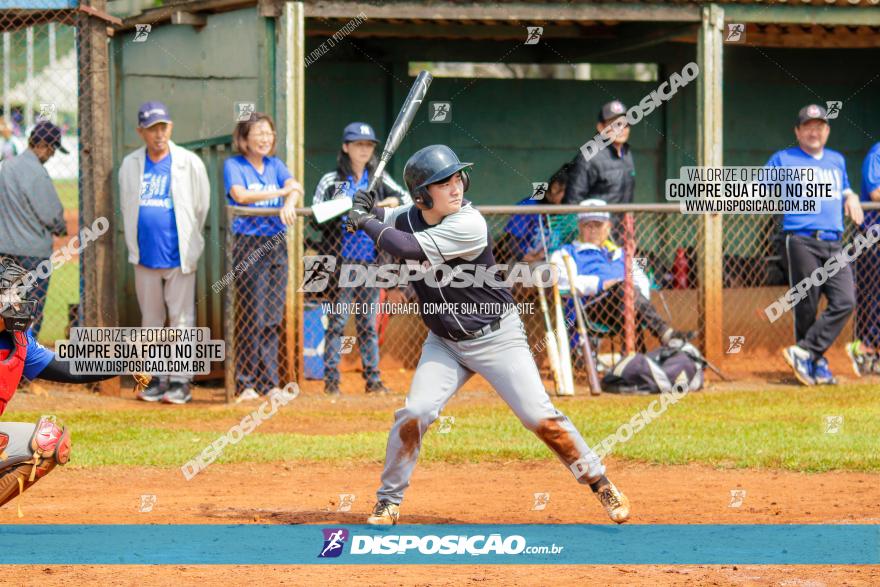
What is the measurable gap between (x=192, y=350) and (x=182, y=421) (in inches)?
47.5

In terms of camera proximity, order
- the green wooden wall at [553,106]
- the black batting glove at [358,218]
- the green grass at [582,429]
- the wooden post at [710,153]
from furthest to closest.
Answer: the green wooden wall at [553,106] → the wooden post at [710,153] → the green grass at [582,429] → the black batting glove at [358,218]

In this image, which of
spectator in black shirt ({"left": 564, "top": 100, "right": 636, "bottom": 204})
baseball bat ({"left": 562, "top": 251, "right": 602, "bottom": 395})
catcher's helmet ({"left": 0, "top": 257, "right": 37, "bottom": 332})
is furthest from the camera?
spectator in black shirt ({"left": 564, "top": 100, "right": 636, "bottom": 204})

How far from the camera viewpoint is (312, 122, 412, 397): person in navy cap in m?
11.3

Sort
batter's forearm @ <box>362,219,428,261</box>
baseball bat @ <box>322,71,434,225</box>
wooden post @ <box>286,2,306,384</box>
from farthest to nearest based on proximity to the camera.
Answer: wooden post @ <box>286,2,306,384</box>
baseball bat @ <box>322,71,434,225</box>
batter's forearm @ <box>362,219,428,261</box>

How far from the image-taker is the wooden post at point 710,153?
12453 mm

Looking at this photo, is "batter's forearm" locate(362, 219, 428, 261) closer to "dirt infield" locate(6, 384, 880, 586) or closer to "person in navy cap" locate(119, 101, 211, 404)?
"dirt infield" locate(6, 384, 880, 586)

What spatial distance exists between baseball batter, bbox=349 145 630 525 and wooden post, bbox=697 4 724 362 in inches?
225

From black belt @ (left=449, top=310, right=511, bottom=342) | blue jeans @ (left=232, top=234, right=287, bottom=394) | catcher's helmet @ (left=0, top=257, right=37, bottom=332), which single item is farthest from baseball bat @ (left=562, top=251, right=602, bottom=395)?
catcher's helmet @ (left=0, top=257, right=37, bottom=332)

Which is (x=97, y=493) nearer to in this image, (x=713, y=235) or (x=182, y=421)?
(x=182, y=421)

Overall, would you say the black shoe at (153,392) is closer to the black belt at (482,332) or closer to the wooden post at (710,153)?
the wooden post at (710,153)

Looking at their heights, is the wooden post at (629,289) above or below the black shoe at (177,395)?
above

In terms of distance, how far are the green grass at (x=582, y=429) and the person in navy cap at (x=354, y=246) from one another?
62cm

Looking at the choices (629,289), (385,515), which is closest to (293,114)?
(629,289)

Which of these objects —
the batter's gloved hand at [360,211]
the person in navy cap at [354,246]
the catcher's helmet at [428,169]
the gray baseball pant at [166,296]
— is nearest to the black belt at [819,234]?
the person in navy cap at [354,246]
